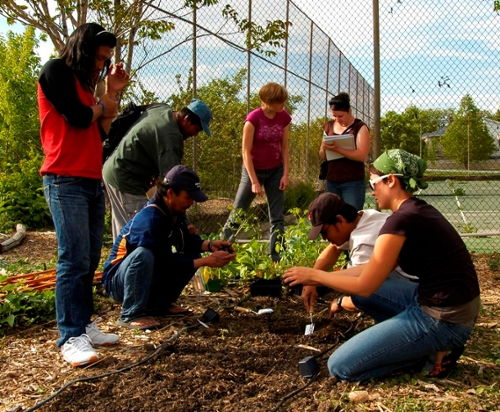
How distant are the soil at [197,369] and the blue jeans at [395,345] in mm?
83

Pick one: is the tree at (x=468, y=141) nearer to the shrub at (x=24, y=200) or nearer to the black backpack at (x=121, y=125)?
the shrub at (x=24, y=200)

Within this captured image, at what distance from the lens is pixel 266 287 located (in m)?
4.72

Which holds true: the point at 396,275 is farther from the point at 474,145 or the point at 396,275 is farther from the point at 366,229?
the point at 474,145

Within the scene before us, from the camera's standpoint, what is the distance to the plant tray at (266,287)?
4.71 meters

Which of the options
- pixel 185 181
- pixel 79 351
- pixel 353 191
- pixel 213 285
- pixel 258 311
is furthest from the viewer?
pixel 353 191

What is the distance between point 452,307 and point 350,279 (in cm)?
50

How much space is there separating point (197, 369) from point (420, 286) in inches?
48.2

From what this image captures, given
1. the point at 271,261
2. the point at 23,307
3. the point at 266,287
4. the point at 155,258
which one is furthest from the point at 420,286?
the point at 23,307

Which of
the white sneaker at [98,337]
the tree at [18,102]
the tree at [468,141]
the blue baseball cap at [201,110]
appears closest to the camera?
the white sneaker at [98,337]

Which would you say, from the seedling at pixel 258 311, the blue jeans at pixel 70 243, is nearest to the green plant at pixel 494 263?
the seedling at pixel 258 311

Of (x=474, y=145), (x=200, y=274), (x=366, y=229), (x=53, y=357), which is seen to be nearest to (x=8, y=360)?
(x=53, y=357)

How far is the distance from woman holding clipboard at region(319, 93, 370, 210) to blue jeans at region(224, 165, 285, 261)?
1.59 ft

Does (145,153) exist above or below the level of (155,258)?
above

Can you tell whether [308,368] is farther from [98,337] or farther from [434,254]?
[98,337]
